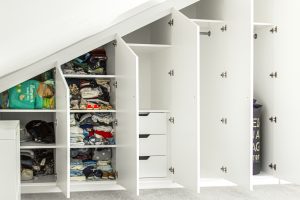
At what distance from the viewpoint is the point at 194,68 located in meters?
3.21

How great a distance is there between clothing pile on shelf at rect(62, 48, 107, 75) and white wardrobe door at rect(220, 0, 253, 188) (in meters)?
1.03

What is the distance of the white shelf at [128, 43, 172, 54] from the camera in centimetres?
358

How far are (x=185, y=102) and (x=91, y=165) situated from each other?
95cm

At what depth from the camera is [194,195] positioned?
345cm

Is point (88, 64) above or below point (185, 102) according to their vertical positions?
above

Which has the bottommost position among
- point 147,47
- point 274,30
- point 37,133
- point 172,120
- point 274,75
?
point 37,133

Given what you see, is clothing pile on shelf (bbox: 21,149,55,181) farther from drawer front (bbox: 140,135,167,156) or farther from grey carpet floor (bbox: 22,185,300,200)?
drawer front (bbox: 140,135,167,156)

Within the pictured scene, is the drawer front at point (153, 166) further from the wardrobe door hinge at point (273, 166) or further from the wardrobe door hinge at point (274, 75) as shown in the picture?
the wardrobe door hinge at point (274, 75)

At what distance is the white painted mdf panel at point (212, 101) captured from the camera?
11.9 feet

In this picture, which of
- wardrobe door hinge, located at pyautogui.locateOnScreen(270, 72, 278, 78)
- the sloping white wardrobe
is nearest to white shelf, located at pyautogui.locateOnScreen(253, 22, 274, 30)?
the sloping white wardrobe

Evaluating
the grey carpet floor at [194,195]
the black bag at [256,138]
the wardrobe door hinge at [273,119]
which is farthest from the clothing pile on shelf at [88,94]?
the wardrobe door hinge at [273,119]

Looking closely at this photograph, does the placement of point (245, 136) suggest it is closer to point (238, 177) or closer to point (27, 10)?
point (238, 177)

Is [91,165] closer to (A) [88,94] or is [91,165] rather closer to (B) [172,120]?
(A) [88,94]

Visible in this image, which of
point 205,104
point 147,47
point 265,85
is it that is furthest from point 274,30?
point 147,47
